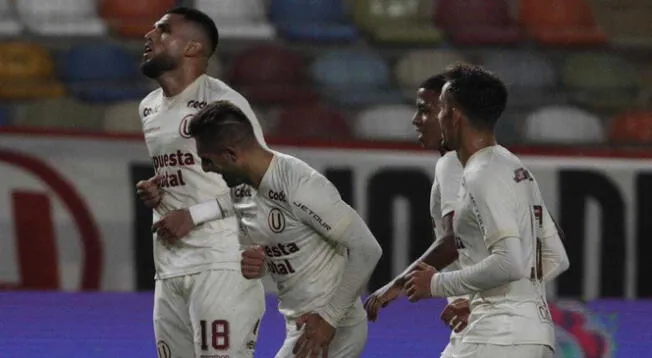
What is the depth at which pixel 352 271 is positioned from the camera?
14.8 ft

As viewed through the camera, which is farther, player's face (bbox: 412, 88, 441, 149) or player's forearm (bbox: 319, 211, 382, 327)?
player's face (bbox: 412, 88, 441, 149)

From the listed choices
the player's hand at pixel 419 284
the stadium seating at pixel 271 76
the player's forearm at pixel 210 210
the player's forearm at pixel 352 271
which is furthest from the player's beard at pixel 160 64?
the stadium seating at pixel 271 76

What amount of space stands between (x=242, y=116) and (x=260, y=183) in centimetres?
22

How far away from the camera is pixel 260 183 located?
4.66 meters

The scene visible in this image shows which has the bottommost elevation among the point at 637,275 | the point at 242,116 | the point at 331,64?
the point at 637,275

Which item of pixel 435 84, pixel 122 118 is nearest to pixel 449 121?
pixel 435 84

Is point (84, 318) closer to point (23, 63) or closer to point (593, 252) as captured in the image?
point (23, 63)

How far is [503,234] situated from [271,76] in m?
6.61

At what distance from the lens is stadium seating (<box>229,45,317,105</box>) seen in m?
10.4

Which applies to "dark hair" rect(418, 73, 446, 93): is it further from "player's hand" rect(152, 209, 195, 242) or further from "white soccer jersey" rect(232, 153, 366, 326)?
"player's hand" rect(152, 209, 195, 242)

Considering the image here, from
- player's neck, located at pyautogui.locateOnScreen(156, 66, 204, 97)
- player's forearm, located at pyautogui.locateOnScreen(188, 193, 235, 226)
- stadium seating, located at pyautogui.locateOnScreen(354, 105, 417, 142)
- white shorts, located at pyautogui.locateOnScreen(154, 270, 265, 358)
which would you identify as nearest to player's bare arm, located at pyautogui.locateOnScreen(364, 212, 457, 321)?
white shorts, located at pyautogui.locateOnScreen(154, 270, 265, 358)

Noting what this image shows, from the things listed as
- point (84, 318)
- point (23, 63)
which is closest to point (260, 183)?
point (84, 318)

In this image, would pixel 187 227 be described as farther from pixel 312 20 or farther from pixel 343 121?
pixel 312 20

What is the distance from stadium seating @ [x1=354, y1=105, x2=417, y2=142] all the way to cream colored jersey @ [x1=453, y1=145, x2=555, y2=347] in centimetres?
565
